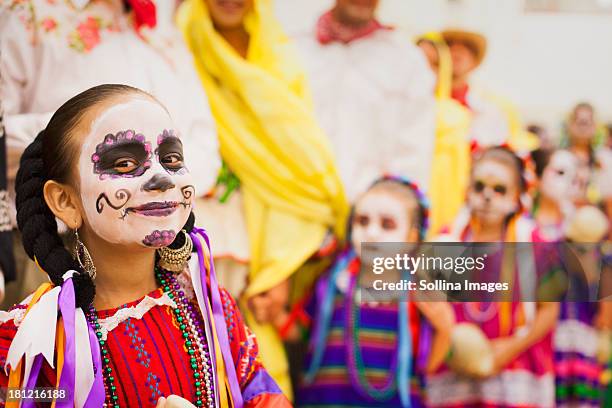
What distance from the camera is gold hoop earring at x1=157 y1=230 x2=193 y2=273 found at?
1209 mm

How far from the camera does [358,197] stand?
7.16ft

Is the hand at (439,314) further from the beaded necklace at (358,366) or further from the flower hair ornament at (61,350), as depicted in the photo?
the flower hair ornament at (61,350)

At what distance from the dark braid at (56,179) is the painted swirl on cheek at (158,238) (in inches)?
4.1

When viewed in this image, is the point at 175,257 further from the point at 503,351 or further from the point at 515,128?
the point at 515,128

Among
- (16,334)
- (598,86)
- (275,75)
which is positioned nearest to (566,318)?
(598,86)

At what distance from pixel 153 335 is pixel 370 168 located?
120 centimetres

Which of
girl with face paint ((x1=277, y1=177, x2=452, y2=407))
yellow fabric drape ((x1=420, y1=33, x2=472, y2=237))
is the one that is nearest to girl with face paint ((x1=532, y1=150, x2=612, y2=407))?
yellow fabric drape ((x1=420, y1=33, x2=472, y2=237))

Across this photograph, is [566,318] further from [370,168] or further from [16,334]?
[16,334]

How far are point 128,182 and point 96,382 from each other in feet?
0.91

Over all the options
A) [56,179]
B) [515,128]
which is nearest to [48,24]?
[56,179]

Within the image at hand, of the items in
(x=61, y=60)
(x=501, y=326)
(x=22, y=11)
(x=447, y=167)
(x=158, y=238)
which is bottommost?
(x=501, y=326)

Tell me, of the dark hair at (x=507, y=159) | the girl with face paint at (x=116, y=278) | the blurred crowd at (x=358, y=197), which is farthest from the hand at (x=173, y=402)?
the dark hair at (x=507, y=159)

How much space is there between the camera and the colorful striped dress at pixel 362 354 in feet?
7.05

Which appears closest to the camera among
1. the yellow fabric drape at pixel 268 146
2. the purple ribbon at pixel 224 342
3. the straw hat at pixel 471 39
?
the purple ribbon at pixel 224 342
